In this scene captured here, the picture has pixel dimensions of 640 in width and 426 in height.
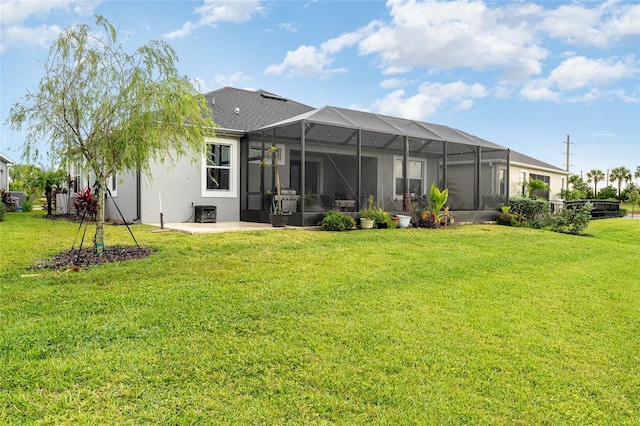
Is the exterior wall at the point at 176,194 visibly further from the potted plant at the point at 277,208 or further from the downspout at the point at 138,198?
the potted plant at the point at 277,208

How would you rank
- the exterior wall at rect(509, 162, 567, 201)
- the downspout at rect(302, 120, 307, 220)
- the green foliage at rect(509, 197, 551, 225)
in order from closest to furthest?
1. the downspout at rect(302, 120, 307, 220)
2. the green foliage at rect(509, 197, 551, 225)
3. the exterior wall at rect(509, 162, 567, 201)

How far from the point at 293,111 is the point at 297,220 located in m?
6.56

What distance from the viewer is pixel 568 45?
14305 mm

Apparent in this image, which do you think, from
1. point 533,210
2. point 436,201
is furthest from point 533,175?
point 436,201

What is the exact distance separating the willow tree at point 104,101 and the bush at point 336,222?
4.71 metres

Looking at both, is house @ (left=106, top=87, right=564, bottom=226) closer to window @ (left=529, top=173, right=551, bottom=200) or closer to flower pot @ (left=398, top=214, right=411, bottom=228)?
flower pot @ (left=398, top=214, right=411, bottom=228)

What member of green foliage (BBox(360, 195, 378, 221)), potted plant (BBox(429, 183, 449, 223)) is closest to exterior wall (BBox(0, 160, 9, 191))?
green foliage (BBox(360, 195, 378, 221))

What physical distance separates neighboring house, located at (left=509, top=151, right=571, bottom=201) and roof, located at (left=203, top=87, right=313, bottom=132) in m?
11.6

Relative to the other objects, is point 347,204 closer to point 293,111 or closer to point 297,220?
point 297,220

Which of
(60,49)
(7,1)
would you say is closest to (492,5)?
(60,49)

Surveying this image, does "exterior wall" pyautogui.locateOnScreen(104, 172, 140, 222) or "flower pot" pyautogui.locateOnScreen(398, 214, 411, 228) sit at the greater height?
"exterior wall" pyautogui.locateOnScreen(104, 172, 140, 222)

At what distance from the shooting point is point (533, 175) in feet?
75.5

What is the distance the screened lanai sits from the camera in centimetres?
1114

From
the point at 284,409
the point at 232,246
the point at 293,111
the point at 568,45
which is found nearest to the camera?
the point at 284,409
